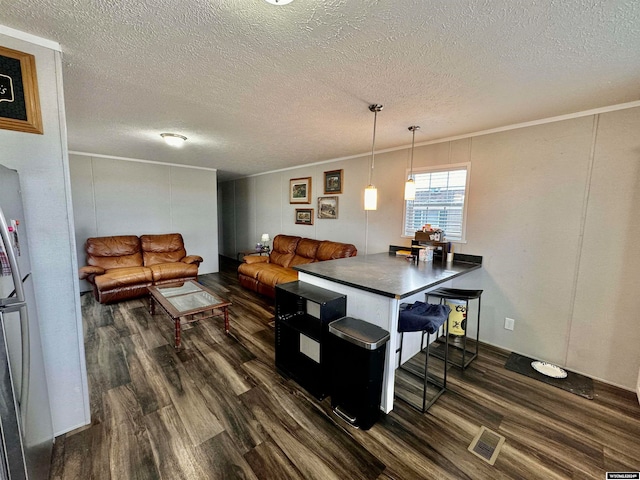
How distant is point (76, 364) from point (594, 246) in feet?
13.7

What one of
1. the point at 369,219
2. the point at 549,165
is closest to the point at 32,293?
the point at 369,219

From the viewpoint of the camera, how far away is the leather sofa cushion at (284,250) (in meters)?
5.05

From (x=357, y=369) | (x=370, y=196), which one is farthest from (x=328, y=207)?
(x=357, y=369)

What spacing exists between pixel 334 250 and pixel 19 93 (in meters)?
3.55

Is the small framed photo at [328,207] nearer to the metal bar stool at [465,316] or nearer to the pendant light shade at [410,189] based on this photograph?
the pendant light shade at [410,189]

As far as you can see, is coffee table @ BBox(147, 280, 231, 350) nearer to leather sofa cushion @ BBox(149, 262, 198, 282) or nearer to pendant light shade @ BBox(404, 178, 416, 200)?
leather sofa cushion @ BBox(149, 262, 198, 282)

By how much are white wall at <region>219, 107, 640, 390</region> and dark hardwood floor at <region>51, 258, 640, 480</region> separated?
1.46 feet

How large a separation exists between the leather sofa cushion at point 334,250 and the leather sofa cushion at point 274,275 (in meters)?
0.57

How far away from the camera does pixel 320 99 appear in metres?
2.16

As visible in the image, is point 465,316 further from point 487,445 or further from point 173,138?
point 173,138

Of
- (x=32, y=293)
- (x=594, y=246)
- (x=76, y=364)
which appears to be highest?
(x=594, y=246)

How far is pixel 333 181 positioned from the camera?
182 inches

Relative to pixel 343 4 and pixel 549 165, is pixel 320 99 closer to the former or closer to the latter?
pixel 343 4

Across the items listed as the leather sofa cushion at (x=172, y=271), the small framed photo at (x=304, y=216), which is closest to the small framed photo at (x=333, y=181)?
the small framed photo at (x=304, y=216)
